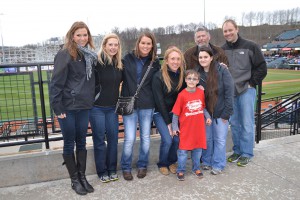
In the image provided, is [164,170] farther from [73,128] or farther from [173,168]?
[73,128]

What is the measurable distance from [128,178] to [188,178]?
778 millimetres

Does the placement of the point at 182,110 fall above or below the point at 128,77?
below

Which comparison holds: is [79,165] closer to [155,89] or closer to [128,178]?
[128,178]

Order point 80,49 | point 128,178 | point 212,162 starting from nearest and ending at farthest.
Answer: point 80,49 < point 128,178 < point 212,162

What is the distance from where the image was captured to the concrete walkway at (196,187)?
9.87 ft

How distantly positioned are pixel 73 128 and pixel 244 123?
245cm

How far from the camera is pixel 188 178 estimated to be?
3.45 m

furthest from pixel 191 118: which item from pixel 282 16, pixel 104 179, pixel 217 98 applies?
pixel 282 16

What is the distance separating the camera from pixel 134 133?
3398mm

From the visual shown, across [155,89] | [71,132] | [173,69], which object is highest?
[173,69]

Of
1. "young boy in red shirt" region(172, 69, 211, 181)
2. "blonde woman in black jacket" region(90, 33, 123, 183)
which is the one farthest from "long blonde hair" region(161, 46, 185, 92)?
"blonde woman in black jacket" region(90, 33, 123, 183)

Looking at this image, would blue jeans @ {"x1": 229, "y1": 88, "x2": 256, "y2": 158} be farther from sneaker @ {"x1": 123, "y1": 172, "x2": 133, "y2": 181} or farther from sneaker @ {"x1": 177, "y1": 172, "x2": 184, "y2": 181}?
sneaker @ {"x1": 123, "y1": 172, "x2": 133, "y2": 181}

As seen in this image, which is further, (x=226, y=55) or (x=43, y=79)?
(x=226, y=55)

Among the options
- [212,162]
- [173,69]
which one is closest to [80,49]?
[173,69]
